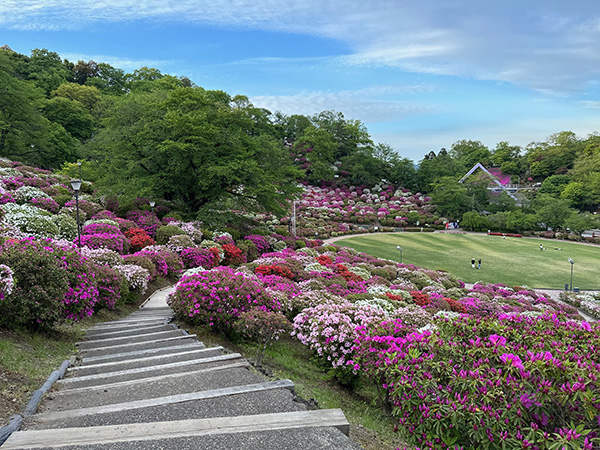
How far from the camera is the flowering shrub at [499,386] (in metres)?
2.78

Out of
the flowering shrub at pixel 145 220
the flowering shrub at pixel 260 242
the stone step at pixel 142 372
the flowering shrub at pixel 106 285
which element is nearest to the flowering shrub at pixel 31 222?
the flowering shrub at pixel 145 220

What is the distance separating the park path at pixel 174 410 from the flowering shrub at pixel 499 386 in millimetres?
810

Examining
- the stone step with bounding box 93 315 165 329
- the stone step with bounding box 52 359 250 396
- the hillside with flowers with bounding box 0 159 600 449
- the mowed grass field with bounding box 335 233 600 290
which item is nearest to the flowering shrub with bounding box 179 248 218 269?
the hillside with flowers with bounding box 0 159 600 449

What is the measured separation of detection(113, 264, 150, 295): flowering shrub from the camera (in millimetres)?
9460

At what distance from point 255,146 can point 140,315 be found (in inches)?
557

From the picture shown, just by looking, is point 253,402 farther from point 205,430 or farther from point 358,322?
point 358,322

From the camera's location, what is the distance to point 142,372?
4699 millimetres

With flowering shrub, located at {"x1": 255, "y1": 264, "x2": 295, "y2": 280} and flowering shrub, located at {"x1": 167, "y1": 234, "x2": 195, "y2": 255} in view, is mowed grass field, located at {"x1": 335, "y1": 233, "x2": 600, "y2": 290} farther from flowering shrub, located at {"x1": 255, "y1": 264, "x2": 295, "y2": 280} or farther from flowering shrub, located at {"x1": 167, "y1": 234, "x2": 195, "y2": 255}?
flowering shrub, located at {"x1": 167, "y1": 234, "x2": 195, "y2": 255}

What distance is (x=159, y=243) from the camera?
14875 millimetres

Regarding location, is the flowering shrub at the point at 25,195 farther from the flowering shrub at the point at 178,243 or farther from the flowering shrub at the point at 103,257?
the flowering shrub at the point at 103,257

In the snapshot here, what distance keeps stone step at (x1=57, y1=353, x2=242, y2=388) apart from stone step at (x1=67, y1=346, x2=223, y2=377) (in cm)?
24

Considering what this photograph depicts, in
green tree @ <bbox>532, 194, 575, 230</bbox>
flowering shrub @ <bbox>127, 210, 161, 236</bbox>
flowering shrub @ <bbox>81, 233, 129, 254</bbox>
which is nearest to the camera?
flowering shrub @ <bbox>81, 233, 129, 254</bbox>

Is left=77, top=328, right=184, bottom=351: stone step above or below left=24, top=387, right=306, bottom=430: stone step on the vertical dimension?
below

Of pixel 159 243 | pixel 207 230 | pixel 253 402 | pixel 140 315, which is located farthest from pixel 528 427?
pixel 207 230
